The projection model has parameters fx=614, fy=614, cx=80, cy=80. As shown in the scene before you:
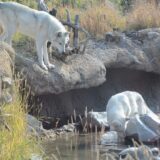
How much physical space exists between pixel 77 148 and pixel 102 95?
6032 millimetres

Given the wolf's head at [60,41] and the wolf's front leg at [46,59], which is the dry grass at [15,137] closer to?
the wolf's head at [60,41]

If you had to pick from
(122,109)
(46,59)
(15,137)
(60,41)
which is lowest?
(122,109)

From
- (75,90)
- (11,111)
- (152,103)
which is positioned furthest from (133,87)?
(11,111)

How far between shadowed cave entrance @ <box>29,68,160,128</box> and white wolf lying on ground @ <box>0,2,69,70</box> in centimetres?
168

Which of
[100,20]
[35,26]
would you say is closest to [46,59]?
[35,26]

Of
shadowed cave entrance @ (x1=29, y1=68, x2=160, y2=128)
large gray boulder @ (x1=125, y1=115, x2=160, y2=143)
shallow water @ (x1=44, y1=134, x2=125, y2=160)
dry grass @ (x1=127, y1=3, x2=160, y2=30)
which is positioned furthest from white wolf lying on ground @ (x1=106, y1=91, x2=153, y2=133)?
dry grass @ (x1=127, y1=3, x2=160, y2=30)

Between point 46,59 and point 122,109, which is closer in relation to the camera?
point 122,109

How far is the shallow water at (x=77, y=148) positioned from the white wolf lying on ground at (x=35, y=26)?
212 centimetres

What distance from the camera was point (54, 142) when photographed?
39.5 feet

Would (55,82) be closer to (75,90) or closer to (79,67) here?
(79,67)

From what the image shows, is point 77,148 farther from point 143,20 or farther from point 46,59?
point 143,20

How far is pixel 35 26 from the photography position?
13469 mm

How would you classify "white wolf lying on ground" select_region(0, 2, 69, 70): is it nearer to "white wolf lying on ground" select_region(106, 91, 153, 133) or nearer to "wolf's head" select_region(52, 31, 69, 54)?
"wolf's head" select_region(52, 31, 69, 54)

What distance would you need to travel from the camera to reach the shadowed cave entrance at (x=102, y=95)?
1553 cm
